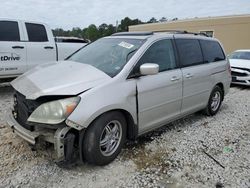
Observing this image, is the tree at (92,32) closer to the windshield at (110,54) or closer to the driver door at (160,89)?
the windshield at (110,54)

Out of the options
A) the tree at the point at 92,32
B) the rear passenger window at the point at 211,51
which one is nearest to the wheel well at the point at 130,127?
the rear passenger window at the point at 211,51

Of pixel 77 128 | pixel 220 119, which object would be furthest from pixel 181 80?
pixel 77 128

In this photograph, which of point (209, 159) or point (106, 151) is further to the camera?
point (209, 159)

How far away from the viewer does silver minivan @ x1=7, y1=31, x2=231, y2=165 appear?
3.01 metres

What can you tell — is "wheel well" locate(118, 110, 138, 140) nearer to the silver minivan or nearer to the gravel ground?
the silver minivan

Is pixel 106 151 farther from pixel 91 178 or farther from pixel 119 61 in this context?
pixel 119 61

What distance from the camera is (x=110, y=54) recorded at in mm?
4004

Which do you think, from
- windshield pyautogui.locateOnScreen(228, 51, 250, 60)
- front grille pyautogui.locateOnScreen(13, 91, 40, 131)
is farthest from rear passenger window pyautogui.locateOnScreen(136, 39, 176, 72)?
windshield pyautogui.locateOnScreen(228, 51, 250, 60)

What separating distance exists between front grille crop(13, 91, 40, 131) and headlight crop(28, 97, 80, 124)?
14 cm

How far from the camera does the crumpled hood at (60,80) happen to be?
122 inches

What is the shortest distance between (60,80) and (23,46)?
387 cm

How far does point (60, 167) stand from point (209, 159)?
2072mm

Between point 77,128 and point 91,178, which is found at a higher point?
point 77,128

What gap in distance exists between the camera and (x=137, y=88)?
3633mm
